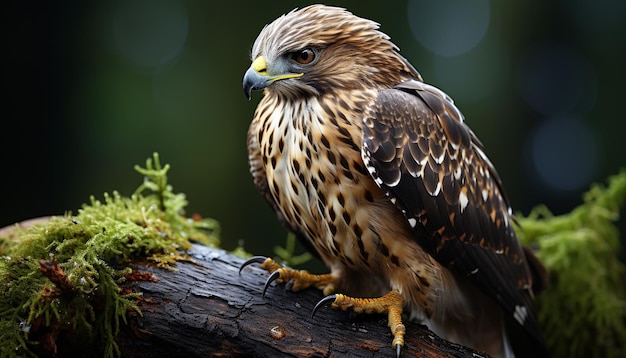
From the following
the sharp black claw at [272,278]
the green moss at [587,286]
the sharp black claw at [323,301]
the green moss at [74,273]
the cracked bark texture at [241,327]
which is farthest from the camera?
the green moss at [587,286]

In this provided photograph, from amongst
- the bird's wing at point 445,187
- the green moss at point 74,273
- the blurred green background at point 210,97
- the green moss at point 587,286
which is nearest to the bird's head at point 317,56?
the bird's wing at point 445,187

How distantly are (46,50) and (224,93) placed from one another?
183 centimetres

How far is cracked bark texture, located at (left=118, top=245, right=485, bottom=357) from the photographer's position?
231 centimetres

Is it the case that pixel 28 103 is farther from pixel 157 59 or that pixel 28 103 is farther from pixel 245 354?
Result: pixel 245 354

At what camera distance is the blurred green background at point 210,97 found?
227 inches

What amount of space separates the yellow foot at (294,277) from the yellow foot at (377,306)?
0.20 m

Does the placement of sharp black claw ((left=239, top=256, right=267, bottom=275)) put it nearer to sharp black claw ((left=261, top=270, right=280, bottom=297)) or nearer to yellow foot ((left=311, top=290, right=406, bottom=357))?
sharp black claw ((left=261, top=270, right=280, bottom=297))

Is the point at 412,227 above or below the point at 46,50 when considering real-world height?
below

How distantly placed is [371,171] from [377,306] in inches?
23.7

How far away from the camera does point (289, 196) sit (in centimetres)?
259

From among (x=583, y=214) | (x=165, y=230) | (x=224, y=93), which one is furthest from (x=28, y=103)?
(x=583, y=214)

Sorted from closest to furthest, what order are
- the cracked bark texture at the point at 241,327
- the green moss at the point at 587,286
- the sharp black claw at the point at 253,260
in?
the cracked bark texture at the point at 241,327 < the sharp black claw at the point at 253,260 < the green moss at the point at 587,286

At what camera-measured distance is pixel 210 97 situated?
6.13m

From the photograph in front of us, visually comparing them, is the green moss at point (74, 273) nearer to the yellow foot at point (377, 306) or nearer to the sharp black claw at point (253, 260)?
the sharp black claw at point (253, 260)
